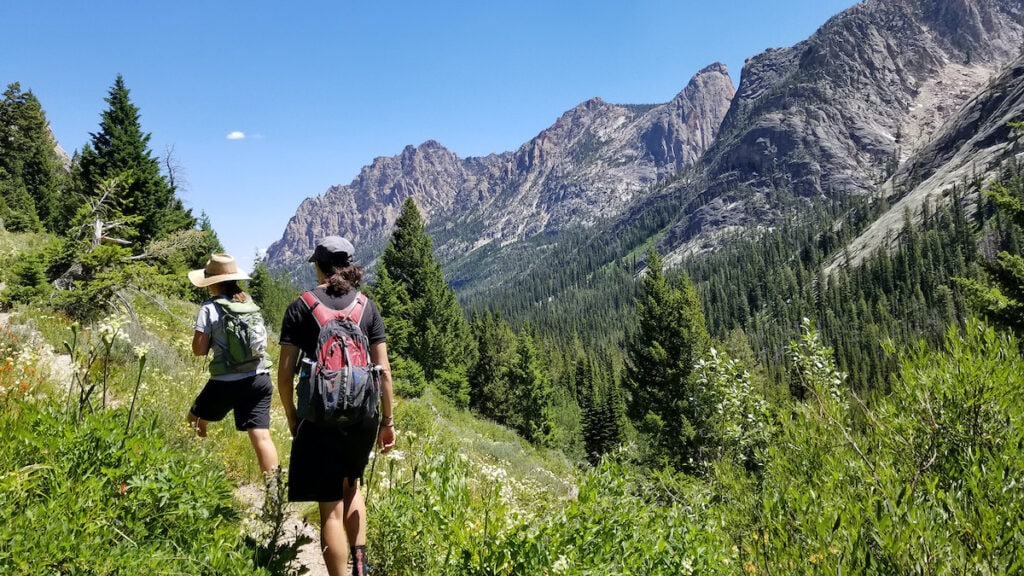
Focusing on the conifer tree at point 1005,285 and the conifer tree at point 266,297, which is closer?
the conifer tree at point 1005,285

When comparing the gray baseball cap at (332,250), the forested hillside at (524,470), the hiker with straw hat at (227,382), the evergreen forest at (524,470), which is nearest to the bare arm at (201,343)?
the hiker with straw hat at (227,382)

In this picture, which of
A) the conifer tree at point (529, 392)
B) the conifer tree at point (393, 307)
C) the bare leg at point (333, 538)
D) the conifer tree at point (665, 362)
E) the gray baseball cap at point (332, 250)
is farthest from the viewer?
the conifer tree at point (529, 392)

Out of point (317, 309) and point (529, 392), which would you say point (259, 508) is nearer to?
point (317, 309)

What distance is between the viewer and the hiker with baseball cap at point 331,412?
2.98 meters

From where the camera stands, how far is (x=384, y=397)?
11.3ft

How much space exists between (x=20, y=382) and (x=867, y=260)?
140701mm

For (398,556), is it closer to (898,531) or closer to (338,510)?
(338,510)

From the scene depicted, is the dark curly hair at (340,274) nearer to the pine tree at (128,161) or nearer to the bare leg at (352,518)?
the bare leg at (352,518)

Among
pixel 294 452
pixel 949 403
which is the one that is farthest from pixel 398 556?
pixel 949 403

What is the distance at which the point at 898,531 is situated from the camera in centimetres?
196

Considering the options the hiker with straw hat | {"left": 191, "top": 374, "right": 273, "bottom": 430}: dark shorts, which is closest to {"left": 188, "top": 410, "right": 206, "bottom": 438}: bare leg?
the hiker with straw hat

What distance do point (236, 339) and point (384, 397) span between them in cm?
160

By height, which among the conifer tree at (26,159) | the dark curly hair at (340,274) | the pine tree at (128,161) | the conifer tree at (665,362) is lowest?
the conifer tree at (665,362)

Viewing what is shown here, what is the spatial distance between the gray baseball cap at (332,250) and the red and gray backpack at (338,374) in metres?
0.34
